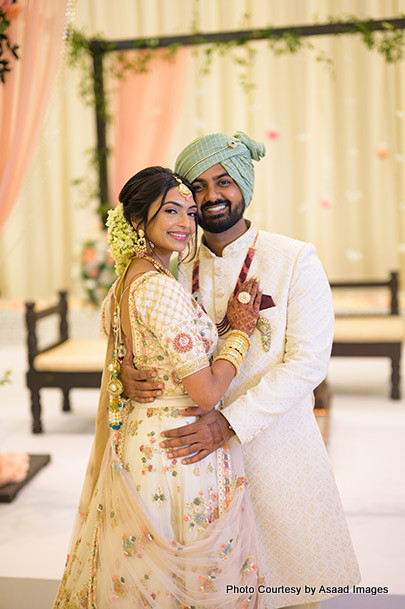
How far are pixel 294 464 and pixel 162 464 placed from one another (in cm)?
45

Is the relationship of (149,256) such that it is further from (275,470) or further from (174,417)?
(275,470)

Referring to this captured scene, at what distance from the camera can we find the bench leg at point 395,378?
4879 mm

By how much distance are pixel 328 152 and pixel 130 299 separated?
5.63m

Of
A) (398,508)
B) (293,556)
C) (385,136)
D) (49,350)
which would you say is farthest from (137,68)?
(293,556)

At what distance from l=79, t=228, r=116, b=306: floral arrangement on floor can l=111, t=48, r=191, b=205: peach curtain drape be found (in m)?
0.40

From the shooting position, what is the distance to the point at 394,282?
5.35 m

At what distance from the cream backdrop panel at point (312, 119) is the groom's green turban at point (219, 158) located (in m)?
4.91

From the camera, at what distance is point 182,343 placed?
1858mm

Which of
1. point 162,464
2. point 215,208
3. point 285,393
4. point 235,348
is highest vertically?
point 215,208

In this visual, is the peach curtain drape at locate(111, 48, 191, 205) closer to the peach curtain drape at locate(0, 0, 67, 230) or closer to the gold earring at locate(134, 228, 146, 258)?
the peach curtain drape at locate(0, 0, 67, 230)

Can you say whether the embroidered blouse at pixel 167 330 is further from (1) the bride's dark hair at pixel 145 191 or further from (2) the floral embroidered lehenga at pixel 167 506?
(1) the bride's dark hair at pixel 145 191

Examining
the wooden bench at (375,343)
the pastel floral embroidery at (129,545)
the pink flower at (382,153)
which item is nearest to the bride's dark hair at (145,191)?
the pastel floral embroidery at (129,545)

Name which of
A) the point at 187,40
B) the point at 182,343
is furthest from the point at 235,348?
the point at 187,40

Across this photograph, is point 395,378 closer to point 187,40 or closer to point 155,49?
point 187,40
